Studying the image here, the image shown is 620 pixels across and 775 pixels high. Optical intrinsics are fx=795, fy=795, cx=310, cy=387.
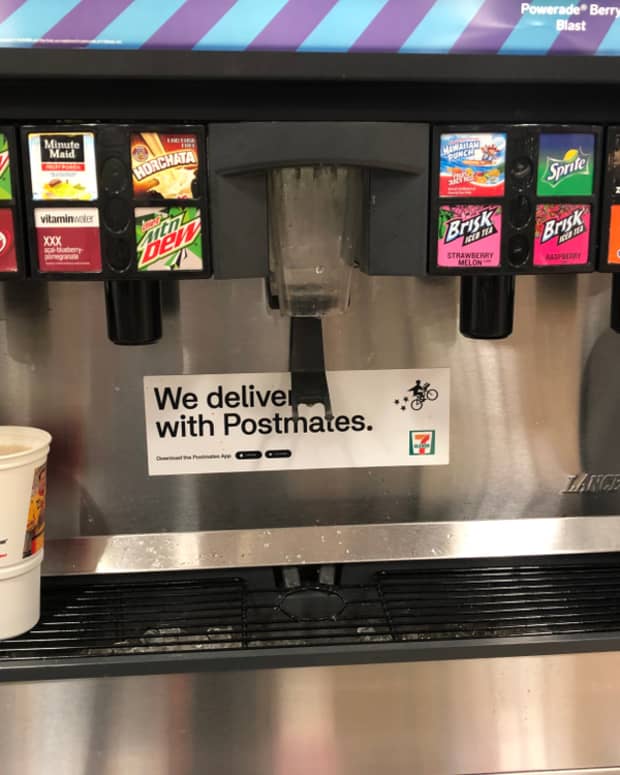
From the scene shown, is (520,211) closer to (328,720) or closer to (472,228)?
(472,228)

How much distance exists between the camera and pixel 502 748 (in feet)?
2.49

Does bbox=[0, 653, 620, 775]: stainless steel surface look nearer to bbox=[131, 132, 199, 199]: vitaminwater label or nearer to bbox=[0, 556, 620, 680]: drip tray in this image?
bbox=[0, 556, 620, 680]: drip tray

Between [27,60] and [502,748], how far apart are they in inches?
29.2

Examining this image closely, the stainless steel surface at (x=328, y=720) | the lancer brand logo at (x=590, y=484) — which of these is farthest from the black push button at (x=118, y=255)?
the lancer brand logo at (x=590, y=484)

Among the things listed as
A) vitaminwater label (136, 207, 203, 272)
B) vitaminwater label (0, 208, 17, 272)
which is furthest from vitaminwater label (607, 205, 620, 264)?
vitaminwater label (0, 208, 17, 272)

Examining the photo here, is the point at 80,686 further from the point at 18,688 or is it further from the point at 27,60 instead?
the point at 27,60

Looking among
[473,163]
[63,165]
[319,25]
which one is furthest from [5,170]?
[473,163]

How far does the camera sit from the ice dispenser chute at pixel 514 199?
0.68 meters

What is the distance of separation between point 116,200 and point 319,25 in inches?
8.8

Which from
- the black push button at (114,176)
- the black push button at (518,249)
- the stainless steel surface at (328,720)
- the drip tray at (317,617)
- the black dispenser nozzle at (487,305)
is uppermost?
the black push button at (114,176)

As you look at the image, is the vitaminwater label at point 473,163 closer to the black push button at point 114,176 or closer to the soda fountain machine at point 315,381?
the soda fountain machine at point 315,381

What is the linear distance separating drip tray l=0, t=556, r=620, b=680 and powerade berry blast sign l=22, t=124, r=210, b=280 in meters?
0.36

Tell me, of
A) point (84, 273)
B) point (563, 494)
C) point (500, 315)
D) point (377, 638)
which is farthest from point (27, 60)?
point (563, 494)

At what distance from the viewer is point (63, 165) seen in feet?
2.17
